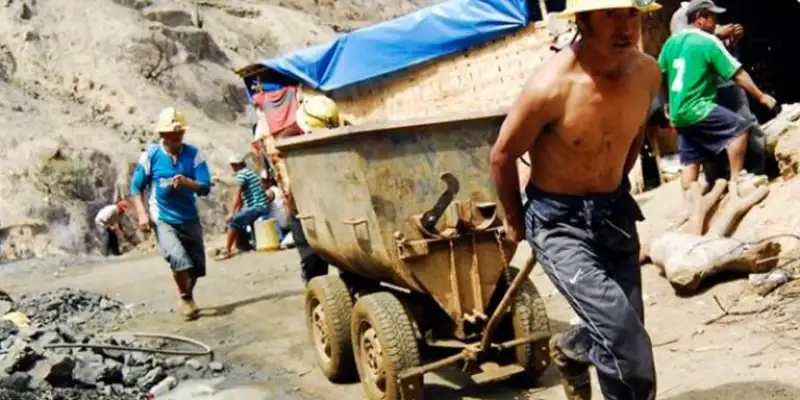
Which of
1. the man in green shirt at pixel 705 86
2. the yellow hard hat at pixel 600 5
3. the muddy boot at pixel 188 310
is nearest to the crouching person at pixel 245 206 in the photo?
the muddy boot at pixel 188 310

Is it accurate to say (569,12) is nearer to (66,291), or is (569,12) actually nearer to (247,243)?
(66,291)

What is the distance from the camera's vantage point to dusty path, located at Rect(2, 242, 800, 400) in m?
4.77

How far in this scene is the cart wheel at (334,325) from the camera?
5566mm

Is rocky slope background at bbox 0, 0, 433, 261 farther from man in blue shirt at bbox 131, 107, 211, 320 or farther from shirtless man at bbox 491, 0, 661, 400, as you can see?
shirtless man at bbox 491, 0, 661, 400

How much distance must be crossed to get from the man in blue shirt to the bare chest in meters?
4.94

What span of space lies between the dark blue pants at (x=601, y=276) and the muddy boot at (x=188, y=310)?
5084 mm

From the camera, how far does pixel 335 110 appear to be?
19.6 ft

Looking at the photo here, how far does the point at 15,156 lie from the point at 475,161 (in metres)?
13.4

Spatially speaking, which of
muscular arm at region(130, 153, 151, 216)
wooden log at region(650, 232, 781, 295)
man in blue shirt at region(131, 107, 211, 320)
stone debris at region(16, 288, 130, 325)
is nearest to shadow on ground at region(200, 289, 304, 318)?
man in blue shirt at region(131, 107, 211, 320)

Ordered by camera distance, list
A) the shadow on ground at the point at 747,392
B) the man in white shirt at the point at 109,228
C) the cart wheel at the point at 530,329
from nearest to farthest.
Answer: the shadow on ground at the point at 747,392 → the cart wheel at the point at 530,329 → the man in white shirt at the point at 109,228

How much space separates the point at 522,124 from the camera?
361cm

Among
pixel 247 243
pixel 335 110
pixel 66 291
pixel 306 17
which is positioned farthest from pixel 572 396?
pixel 306 17

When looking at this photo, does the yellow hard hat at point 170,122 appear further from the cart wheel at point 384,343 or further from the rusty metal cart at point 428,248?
the cart wheel at point 384,343

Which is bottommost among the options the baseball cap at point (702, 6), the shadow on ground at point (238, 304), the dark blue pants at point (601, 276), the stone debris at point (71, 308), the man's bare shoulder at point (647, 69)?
the shadow on ground at point (238, 304)
